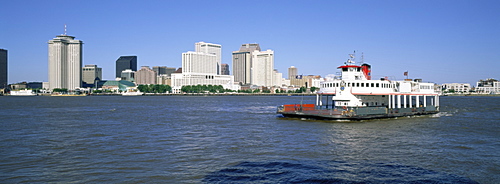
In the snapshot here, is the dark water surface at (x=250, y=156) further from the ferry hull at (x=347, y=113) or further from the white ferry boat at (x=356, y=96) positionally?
the white ferry boat at (x=356, y=96)

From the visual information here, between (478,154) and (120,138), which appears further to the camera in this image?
(120,138)

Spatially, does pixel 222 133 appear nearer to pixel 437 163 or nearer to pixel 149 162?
pixel 149 162

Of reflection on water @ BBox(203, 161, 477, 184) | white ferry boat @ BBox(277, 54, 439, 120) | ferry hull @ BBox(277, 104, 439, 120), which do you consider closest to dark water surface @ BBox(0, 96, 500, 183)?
reflection on water @ BBox(203, 161, 477, 184)

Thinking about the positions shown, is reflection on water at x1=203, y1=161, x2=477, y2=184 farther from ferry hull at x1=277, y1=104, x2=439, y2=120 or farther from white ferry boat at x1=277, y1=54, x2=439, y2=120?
white ferry boat at x1=277, y1=54, x2=439, y2=120

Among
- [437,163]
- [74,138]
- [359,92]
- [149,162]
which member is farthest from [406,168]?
[359,92]

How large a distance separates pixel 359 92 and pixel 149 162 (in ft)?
106

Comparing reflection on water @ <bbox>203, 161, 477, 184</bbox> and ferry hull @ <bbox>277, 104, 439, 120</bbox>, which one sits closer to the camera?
reflection on water @ <bbox>203, 161, 477, 184</bbox>

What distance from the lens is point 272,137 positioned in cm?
3138

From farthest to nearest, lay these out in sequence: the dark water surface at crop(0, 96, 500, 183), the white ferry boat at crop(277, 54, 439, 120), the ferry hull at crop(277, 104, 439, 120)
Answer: the white ferry boat at crop(277, 54, 439, 120)
the ferry hull at crop(277, 104, 439, 120)
the dark water surface at crop(0, 96, 500, 183)

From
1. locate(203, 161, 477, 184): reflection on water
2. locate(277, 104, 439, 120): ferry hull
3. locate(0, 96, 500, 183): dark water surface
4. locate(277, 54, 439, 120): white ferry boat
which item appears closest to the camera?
locate(203, 161, 477, 184): reflection on water

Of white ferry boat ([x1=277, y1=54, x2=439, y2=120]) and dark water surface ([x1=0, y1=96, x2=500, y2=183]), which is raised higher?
white ferry boat ([x1=277, y1=54, x2=439, y2=120])

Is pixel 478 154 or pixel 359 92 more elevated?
pixel 359 92

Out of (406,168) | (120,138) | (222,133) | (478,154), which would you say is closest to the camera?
(406,168)

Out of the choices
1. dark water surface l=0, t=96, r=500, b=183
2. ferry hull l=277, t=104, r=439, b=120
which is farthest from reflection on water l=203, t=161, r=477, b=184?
ferry hull l=277, t=104, r=439, b=120
